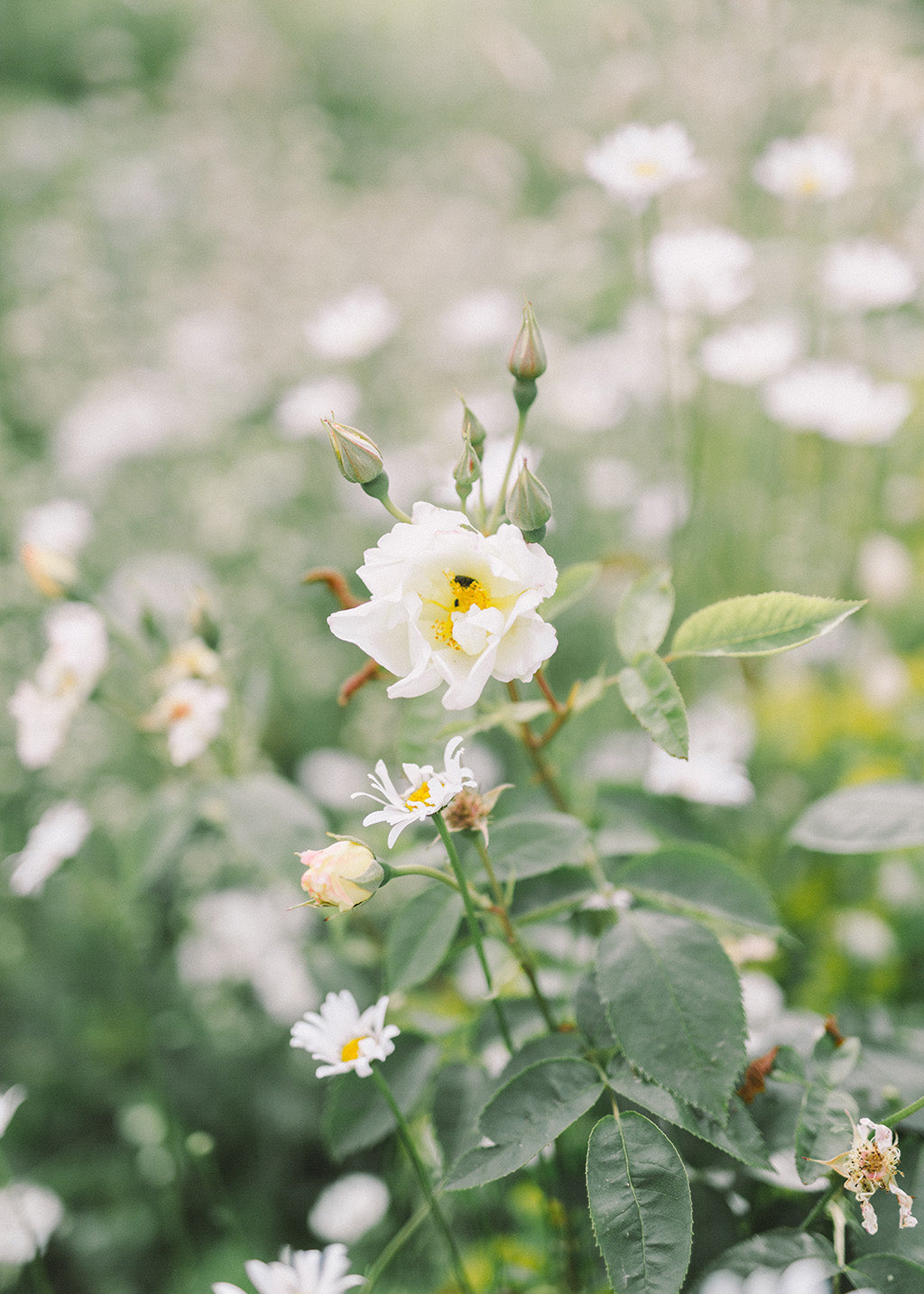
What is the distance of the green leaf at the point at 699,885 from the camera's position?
0.61m

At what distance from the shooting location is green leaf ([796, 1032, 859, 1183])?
49 cm

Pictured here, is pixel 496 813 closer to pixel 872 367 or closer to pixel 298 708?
pixel 298 708

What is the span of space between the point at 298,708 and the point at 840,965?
0.96m

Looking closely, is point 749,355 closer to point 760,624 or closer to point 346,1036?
point 760,624

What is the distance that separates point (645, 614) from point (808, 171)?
37.0 inches

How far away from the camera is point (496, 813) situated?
0.74 meters

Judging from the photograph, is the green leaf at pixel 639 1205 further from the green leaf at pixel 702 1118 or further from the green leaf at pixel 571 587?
the green leaf at pixel 571 587

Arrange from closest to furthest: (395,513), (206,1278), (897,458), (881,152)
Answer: (395,513) < (206,1278) < (881,152) < (897,458)

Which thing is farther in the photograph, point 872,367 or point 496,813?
point 872,367

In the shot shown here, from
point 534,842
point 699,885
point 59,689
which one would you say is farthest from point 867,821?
point 59,689

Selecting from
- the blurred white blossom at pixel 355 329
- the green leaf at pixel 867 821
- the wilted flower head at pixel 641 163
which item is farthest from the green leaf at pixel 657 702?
the blurred white blossom at pixel 355 329

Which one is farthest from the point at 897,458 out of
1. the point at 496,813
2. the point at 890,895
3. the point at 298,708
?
the point at 496,813

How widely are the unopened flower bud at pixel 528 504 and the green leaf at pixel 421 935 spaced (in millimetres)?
261

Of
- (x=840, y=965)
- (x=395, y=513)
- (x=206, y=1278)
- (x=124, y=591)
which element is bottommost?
(x=206, y=1278)
